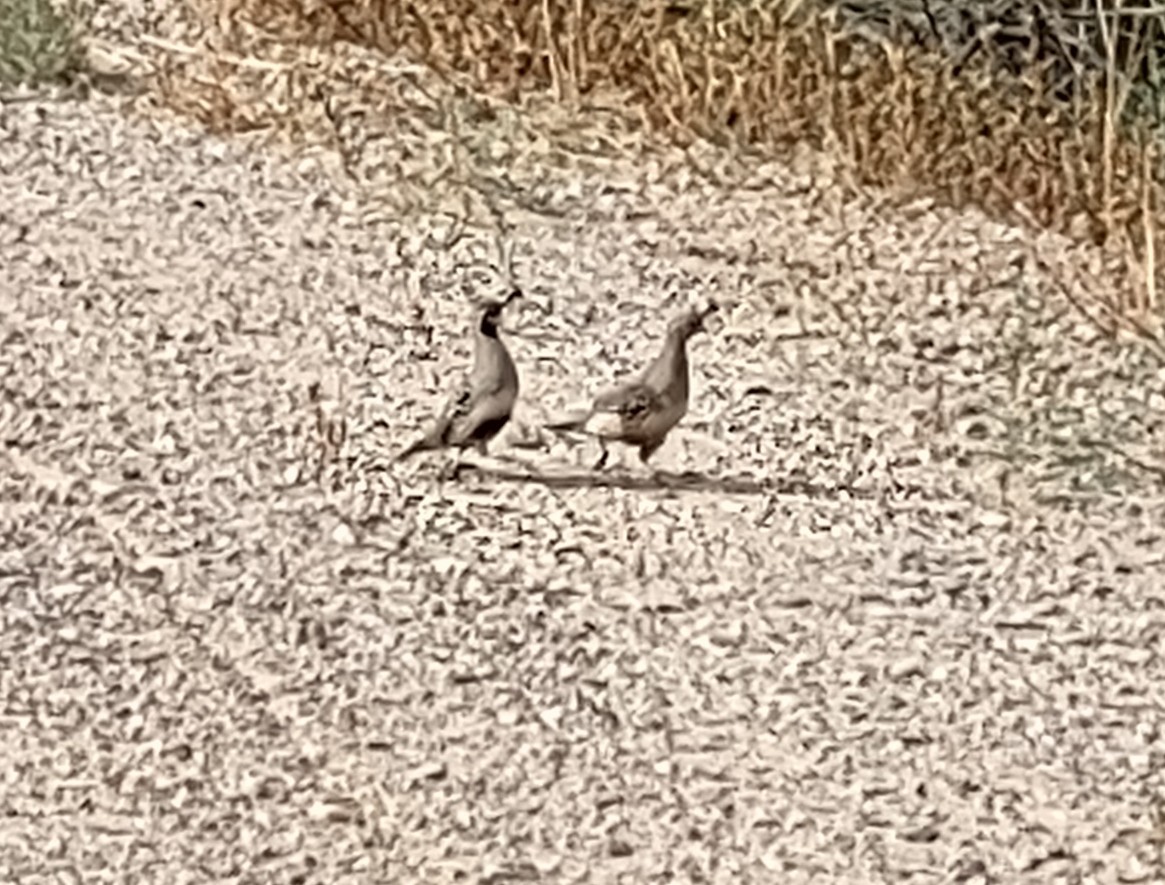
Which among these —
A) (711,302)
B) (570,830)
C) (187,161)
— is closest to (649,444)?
(711,302)

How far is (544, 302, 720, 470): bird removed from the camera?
2.82 m

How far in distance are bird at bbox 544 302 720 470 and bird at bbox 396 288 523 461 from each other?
0.05 metres

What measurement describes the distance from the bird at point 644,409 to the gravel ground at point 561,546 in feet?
0.07

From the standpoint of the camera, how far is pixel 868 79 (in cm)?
326

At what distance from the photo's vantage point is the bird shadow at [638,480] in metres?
2.80

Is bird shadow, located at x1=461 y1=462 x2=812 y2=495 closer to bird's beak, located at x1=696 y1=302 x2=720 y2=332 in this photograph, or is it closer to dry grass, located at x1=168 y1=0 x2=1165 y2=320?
bird's beak, located at x1=696 y1=302 x2=720 y2=332

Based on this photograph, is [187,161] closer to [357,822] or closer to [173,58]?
[173,58]

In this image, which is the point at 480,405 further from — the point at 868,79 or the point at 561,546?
the point at 868,79

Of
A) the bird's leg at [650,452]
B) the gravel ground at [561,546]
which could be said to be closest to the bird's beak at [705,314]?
the gravel ground at [561,546]

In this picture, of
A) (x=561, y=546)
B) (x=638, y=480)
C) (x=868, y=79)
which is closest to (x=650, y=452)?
(x=638, y=480)

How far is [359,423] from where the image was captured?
287 centimetres

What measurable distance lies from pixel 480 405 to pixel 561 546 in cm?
19

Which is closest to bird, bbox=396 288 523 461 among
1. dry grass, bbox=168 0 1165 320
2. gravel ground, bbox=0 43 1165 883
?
gravel ground, bbox=0 43 1165 883

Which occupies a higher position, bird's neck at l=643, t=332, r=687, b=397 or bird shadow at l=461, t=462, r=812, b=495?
bird's neck at l=643, t=332, r=687, b=397
